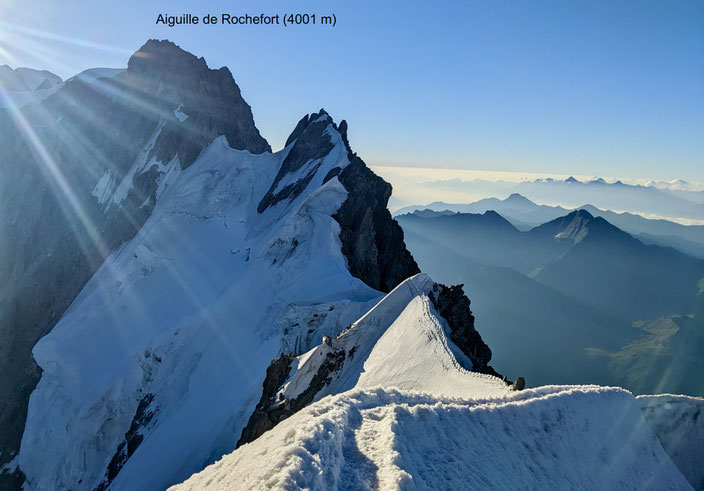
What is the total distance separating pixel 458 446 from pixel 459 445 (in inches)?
2.0

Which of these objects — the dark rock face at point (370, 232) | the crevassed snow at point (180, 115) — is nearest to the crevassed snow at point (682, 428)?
the dark rock face at point (370, 232)

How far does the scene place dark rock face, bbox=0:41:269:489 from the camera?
53438 millimetres

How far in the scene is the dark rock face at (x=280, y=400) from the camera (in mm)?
18562

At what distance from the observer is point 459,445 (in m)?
8.83

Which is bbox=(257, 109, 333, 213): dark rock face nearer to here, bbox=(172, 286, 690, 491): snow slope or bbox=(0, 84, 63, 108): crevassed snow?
bbox=(172, 286, 690, 491): snow slope

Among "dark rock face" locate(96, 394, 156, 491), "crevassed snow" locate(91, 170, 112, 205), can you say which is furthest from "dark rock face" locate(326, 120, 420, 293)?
"crevassed snow" locate(91, 170, 112, 205)

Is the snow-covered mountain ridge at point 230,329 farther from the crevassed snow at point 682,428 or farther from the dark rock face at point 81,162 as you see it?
the crevassed snow at point 682,428

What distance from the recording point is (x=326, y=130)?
190 ft

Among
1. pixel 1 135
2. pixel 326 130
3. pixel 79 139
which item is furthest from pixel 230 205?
pixel 1 135

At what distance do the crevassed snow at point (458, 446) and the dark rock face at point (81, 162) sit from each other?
48038 mm

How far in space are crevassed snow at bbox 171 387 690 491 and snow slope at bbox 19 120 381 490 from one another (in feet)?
52.0

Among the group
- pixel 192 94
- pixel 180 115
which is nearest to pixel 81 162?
pixel 180 115

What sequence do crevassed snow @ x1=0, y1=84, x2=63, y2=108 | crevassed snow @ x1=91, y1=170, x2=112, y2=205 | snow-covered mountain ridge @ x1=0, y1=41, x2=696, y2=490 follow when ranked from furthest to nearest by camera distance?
crevassed snow @ x1=0, y1=84, x2=63, y2=108, crevassed snow @ x1=91, y1=170, x2=112, y2=205, snow-covered mountain ridge @ x1=0, y1=41, x2=696, y2=490

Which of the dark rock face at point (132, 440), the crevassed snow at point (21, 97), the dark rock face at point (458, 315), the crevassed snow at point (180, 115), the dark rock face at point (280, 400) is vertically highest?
the crevassed snow at point (21, 97)
